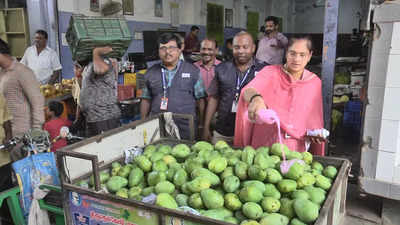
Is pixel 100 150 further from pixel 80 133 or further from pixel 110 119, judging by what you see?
pixel 80 133

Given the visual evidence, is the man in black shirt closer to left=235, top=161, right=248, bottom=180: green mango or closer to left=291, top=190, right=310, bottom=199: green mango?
left=235, top=161, right=248, bottom=180: green mango

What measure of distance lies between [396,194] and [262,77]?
124 cm

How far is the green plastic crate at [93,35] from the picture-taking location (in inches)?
131

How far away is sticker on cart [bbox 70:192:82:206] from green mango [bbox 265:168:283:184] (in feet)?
2.89

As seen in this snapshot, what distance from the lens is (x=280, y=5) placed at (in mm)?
16469

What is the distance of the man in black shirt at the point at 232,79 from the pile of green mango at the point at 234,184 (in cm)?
109

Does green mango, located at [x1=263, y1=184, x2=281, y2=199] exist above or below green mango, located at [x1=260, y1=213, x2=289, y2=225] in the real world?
above

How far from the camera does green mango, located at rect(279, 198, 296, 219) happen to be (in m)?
1.46

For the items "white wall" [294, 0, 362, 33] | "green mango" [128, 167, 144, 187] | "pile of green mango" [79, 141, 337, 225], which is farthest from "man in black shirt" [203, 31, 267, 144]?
"white wall" [294, 0, 362, 33]

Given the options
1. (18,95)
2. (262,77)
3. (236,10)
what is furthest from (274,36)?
(236,10)

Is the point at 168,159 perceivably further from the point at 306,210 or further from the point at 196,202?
the point at 306,210

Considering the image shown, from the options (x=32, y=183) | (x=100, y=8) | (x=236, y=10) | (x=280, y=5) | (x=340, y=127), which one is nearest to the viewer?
(x=32, y=183)

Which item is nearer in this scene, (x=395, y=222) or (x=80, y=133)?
(x=395, y=222)

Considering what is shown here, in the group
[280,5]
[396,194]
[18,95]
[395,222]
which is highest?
[280,5]
